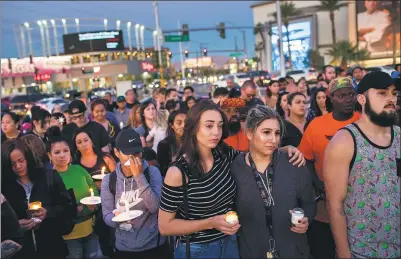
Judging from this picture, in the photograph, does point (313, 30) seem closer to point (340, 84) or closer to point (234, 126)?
point (234, 126)

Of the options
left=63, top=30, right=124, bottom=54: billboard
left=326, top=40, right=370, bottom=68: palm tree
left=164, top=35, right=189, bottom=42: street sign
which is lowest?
left=326, top=40, right=370, bottom=68: palm tree

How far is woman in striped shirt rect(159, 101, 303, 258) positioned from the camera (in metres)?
2.84

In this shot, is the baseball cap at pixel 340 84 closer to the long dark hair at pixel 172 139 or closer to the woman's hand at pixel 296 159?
the woman's hand at pixel 296 159

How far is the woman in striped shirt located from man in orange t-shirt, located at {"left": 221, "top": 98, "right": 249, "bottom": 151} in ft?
5.81

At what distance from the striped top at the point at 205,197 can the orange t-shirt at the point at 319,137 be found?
1.41 meters

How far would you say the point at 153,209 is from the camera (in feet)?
11.6

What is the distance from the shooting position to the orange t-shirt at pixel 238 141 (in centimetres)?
491

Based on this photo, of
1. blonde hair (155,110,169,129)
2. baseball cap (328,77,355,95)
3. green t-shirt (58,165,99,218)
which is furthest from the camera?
blonde hair (155,110,169,129)

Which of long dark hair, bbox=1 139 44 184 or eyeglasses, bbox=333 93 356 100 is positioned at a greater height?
eyeglasses, bbox=333 93 356 100

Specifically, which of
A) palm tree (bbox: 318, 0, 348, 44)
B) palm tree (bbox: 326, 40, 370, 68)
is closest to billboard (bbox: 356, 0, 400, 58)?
palm tree (bbox: 318, 0, 348, 44)

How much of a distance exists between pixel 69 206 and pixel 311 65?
6172 centimetres

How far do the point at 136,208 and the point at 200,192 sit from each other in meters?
0.94

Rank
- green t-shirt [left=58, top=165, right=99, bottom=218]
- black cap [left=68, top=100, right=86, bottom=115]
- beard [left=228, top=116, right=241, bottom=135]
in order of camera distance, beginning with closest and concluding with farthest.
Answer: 1. green t-shirt [left=58, top=165, right=99, bottom=218]
2. beard [left=228, top=116, right=241, bottom=135]
3. black cap [left=68, top=100, right=86, bottom=115]

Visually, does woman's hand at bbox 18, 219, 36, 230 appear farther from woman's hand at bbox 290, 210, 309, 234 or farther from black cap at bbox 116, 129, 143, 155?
woman's hand at bbox 290, 210, 309, 234
